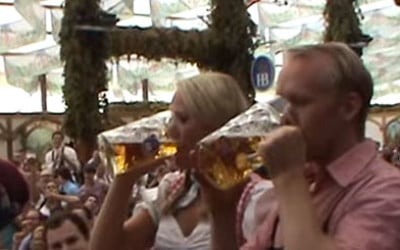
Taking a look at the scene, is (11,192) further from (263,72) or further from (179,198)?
(263,72)

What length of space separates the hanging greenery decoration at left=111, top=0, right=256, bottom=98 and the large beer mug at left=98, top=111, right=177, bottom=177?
976 centimetres

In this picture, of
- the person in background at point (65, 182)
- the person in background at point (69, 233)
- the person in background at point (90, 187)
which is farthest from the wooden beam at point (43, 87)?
the person in background at point (69, 233)

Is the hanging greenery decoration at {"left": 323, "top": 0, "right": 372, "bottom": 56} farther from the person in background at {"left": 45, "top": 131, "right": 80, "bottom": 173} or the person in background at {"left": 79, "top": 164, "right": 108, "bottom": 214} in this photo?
the person in background at {"left": 79, "top": 164, "right": 108, "bottom": 214}

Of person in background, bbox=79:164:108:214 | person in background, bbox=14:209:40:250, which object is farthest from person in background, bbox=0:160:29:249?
person in background, bbox=79:164:108:214

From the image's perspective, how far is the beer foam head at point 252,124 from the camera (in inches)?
57.4

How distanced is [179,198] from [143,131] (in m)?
0.21

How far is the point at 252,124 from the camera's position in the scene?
1486 millimetres

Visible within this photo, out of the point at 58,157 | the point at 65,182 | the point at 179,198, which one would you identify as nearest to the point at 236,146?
the point at 179,198

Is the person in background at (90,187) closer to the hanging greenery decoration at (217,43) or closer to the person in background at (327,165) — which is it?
the person in background at (327,165)

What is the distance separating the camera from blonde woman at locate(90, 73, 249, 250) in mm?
1717

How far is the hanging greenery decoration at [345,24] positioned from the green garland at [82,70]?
3059 millimetres

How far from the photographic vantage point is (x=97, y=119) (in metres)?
10.6

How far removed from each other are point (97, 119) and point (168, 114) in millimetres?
8863

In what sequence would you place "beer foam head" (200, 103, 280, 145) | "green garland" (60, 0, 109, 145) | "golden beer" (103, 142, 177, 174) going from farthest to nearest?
"green garland" (60, 0, 109, 145), "golden beer" (103, 142, 177, 174), "beer foam head" (200, 103, 280, 145)
